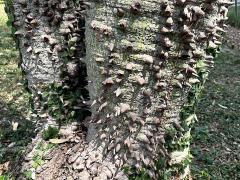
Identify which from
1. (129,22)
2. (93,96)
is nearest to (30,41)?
(93,96)

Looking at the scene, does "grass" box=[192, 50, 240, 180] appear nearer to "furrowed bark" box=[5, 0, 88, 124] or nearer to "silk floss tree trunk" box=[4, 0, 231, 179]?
"silk floss tree trunk" box=[4, 0, 231, 179]

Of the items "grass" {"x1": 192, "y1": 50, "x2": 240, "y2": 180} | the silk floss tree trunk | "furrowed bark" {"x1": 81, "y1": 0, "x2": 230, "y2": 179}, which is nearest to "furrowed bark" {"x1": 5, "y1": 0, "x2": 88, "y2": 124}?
the silk floss tree trunk

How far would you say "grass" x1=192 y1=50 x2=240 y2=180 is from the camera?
13.5ft

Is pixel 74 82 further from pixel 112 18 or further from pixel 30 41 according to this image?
pixel 112 18

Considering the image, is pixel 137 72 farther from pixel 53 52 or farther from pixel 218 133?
Answer: pixel 218 133

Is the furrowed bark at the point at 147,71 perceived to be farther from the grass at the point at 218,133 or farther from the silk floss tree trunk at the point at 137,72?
the grass at the point at 218,133

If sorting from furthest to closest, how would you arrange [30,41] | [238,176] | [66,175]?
[238,176], [30,41], [66,175]

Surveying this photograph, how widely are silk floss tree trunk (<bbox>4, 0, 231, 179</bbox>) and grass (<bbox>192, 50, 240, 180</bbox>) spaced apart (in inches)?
46.0

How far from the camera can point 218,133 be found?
16.8 feet

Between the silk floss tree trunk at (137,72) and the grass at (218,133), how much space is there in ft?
3.84

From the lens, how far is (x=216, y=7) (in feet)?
7.86

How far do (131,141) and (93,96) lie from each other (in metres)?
0.37

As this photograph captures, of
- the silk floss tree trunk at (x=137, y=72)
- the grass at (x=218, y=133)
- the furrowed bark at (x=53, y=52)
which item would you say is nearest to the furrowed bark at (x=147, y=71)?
the silk floss tree trunk at (x=137, y=72)

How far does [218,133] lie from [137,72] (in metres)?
2.97
